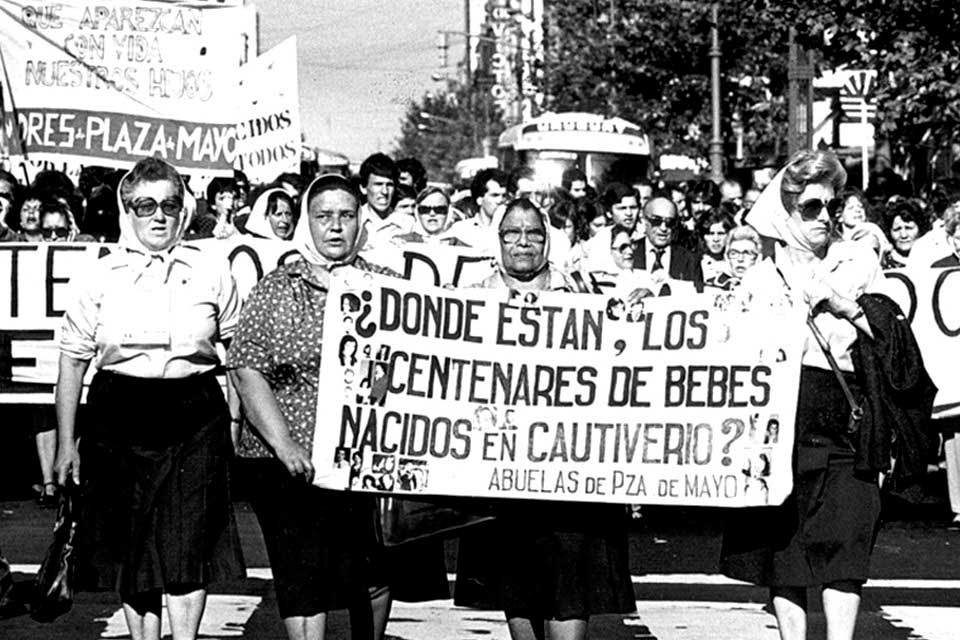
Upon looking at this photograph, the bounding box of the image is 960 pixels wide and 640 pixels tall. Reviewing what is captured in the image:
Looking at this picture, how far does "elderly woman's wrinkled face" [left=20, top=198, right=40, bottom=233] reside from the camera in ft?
44.8

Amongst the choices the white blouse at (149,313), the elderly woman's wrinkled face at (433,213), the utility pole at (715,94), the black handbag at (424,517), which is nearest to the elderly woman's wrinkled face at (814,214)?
the black handbag at (424,517)

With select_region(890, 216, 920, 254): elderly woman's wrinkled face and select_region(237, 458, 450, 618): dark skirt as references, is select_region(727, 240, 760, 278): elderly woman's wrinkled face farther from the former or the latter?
select_region(890, 216, 920, 254): elderly woman's wrinkled face

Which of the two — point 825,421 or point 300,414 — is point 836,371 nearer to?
point 825,421

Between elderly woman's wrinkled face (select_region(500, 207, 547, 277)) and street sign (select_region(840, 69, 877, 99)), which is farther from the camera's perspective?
street sign (select_region(840, 69, 877, 99))

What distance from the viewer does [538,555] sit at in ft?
24.1

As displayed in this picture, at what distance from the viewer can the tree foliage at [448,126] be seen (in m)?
104

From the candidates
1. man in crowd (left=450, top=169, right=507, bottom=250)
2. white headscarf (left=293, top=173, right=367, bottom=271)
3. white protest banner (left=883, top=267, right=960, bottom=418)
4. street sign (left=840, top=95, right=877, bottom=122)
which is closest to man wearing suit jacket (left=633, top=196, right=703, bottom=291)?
man in crowd (left=450, top=169, right=507, bottom=250)

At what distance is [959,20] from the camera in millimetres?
20578

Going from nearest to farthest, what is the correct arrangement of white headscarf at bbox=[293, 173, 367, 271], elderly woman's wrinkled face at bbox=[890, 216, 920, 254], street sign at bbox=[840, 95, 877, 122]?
white headscarf at bbox=[293, 173, 367, 271] < elderly woman's wrinkled face at bbox=[890, 216, 920, 254] < street sign at bbox=[840, 95, 877, 122]

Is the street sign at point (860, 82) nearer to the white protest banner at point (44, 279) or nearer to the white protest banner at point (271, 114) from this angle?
the white protest banner at point (271, 114)

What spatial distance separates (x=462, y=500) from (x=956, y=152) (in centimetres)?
2904

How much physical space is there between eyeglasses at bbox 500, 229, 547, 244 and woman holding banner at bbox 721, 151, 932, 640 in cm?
68

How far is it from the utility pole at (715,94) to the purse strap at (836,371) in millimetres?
28072

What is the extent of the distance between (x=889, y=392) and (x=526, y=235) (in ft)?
4.13
